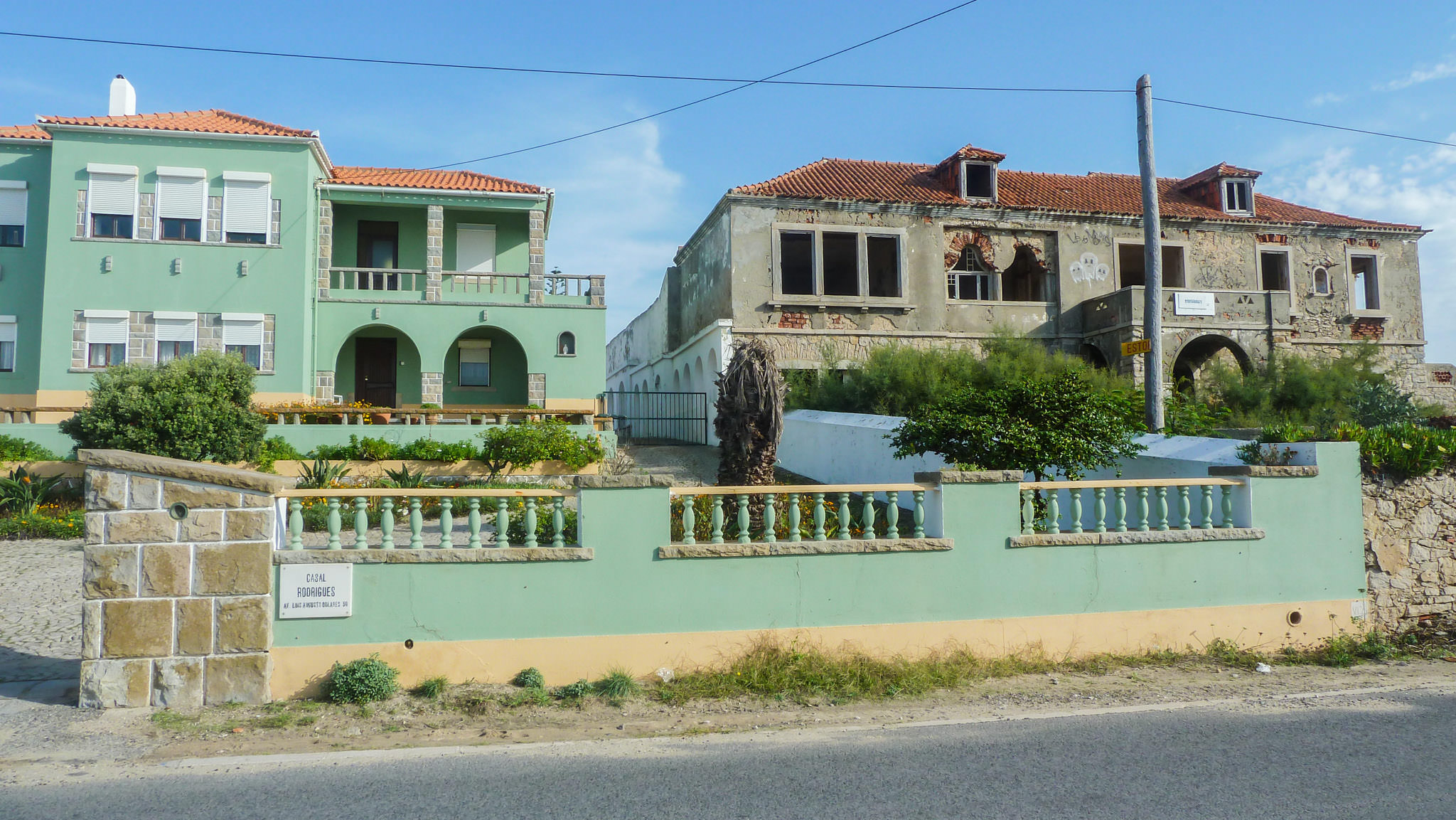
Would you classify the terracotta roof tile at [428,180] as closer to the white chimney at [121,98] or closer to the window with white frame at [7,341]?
the white chimney at [121,98]

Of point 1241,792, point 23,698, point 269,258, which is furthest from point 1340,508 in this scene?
point 269,258

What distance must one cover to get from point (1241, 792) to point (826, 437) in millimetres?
11341

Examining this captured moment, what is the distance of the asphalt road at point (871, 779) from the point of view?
4.34 m

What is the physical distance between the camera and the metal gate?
23.2 m

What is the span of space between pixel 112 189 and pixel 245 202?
8.97ft

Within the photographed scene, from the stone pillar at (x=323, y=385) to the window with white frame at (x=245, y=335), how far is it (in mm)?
1264

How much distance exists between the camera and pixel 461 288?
20922 mm

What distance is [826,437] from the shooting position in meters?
15.8

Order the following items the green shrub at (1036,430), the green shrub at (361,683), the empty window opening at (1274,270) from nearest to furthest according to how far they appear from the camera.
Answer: the green shrub at (361,683) < the green shrub at (1036,430) < the empty window opening at (1274,270)

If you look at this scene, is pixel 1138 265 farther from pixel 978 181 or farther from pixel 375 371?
pixel 375 371

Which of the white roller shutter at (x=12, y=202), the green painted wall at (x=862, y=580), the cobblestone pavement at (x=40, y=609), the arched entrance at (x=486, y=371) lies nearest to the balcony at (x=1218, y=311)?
the green painted wall at (x=862, y=580)

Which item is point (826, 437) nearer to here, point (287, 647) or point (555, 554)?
point (555, 554)

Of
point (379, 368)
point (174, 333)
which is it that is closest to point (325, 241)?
point (379, 368)

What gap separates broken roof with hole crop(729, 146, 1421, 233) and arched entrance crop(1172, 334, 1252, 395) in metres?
3.76
